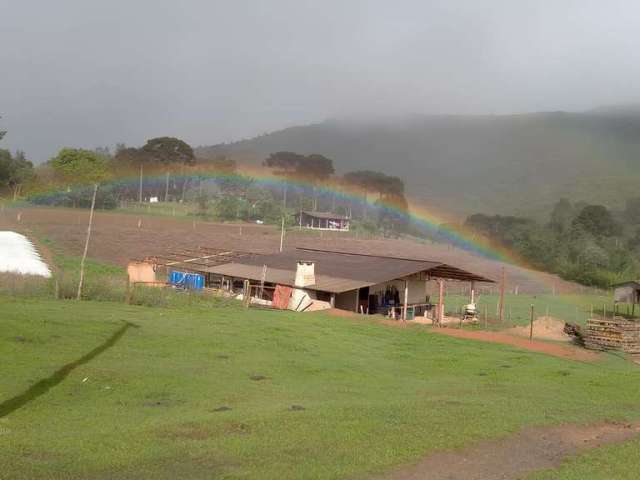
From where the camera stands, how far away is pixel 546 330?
3509 centimetres

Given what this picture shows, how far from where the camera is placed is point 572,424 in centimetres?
1248

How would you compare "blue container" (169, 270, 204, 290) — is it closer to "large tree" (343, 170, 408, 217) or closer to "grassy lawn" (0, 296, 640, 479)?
"grassy lawn" (0, 296, 640, 479)

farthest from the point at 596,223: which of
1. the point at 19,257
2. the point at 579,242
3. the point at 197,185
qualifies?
the point at 19,257

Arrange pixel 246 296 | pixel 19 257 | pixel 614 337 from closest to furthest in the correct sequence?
pixel 614 337
pixel 246 296
pixel 19 257

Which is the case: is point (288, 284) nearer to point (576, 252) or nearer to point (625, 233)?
point (576, 252)

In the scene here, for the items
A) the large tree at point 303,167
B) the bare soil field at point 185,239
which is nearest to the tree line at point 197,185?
the large tree at point 303,167

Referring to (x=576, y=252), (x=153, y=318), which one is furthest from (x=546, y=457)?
(x=576, y=252)

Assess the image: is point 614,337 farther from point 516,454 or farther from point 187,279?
point 187,279

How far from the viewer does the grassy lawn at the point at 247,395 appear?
348 inches

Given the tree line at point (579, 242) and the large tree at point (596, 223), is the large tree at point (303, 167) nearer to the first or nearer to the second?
the tree line at point (579, 242)

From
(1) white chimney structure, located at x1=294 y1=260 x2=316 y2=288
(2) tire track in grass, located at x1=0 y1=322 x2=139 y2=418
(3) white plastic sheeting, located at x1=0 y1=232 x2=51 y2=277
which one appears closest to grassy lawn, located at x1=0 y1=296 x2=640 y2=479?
(2) tire track in grass, located at x1=0 y1=322 x2=139 y2=418

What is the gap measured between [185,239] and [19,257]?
29.5 m

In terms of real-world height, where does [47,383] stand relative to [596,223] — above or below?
below

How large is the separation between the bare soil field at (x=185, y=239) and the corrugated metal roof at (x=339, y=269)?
60.5 feet
